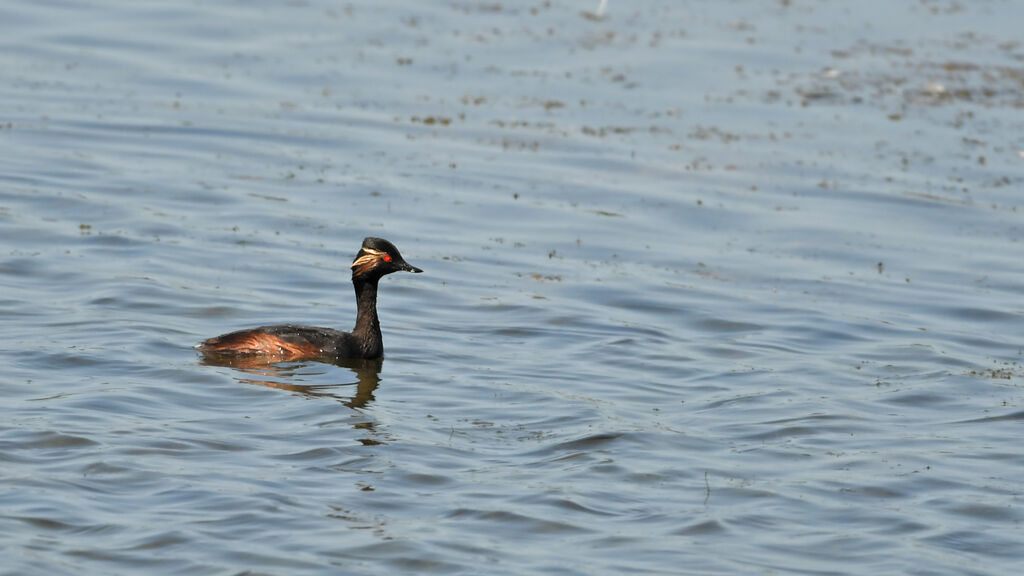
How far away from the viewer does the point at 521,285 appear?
1770cm

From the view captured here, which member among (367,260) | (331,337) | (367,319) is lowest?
(331,337)

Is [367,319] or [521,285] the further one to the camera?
[521,285]

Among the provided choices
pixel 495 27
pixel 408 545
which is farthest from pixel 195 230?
pixel 495 27

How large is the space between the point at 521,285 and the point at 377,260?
3392 millimetres

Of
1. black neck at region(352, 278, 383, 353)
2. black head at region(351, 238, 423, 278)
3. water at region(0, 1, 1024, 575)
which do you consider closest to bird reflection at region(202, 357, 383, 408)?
water at region(0, 1, 1024, 575)

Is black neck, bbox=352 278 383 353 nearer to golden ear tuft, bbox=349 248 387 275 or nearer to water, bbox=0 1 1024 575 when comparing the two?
golden ear tuft, bbox=349 248 387 275

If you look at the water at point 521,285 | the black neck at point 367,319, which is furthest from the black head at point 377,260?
the water at point 521,285

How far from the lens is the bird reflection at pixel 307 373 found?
13.2 metres

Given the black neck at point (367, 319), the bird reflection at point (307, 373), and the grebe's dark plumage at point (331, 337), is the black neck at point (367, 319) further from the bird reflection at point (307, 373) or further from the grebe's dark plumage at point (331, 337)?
the bird reflection at point (307, 373)

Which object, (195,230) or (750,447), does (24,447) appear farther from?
(195,230)

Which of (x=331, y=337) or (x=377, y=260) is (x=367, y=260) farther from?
(x=331, y=337)

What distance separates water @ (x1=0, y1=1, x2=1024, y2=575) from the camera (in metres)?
10.1

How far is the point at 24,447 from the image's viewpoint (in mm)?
10898

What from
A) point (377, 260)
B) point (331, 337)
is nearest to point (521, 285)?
point (377, 260)
